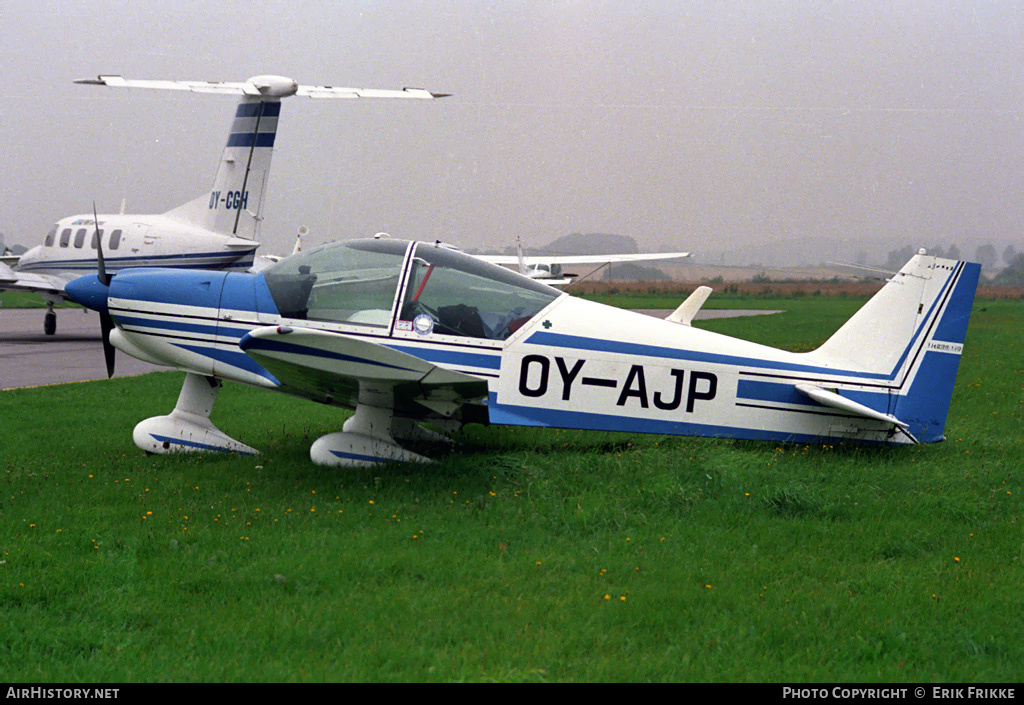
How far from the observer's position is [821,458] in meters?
6.99

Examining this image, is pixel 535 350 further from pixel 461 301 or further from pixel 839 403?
pixel 839 403

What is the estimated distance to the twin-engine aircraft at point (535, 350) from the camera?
6914 mm

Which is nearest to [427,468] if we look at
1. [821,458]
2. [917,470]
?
[821,458]

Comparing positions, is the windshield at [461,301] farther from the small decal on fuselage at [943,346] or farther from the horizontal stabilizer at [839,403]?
the small decal on fuselage at [943,346]

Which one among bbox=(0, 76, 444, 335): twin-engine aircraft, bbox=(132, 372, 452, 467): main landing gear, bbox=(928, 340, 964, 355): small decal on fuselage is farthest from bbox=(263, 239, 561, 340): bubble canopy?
bbox=(0, 76, 444, 335): twin-engine aircraft

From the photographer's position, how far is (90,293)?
7500mm

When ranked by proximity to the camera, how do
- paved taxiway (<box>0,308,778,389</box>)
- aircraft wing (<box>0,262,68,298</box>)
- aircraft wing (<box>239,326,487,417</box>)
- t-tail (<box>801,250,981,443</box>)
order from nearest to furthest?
1. aircraft wing (<box>239,326,487,417</box>)
2. t-tail (<box>801,250,981,443</box>)
3. paved taxiway (<box>0,308,778,389</box>)
4. aircraft wing (<box>0,262,68,298</box>)

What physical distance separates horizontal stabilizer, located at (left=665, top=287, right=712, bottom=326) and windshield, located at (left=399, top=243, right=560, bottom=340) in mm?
1657

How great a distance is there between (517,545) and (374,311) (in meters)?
2.65

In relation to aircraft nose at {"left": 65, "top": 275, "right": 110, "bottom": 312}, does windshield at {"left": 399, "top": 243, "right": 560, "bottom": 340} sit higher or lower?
higher

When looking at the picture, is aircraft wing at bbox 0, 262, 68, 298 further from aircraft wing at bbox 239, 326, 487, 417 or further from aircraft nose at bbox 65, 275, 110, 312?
aircraft wing at bbox 239, 326, 487, 417

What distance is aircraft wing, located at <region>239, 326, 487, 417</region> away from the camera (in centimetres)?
588

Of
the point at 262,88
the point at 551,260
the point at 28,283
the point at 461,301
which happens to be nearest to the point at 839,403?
the point at 461,301

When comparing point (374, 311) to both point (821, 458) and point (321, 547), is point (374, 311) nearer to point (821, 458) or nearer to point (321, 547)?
point (321, 547)
